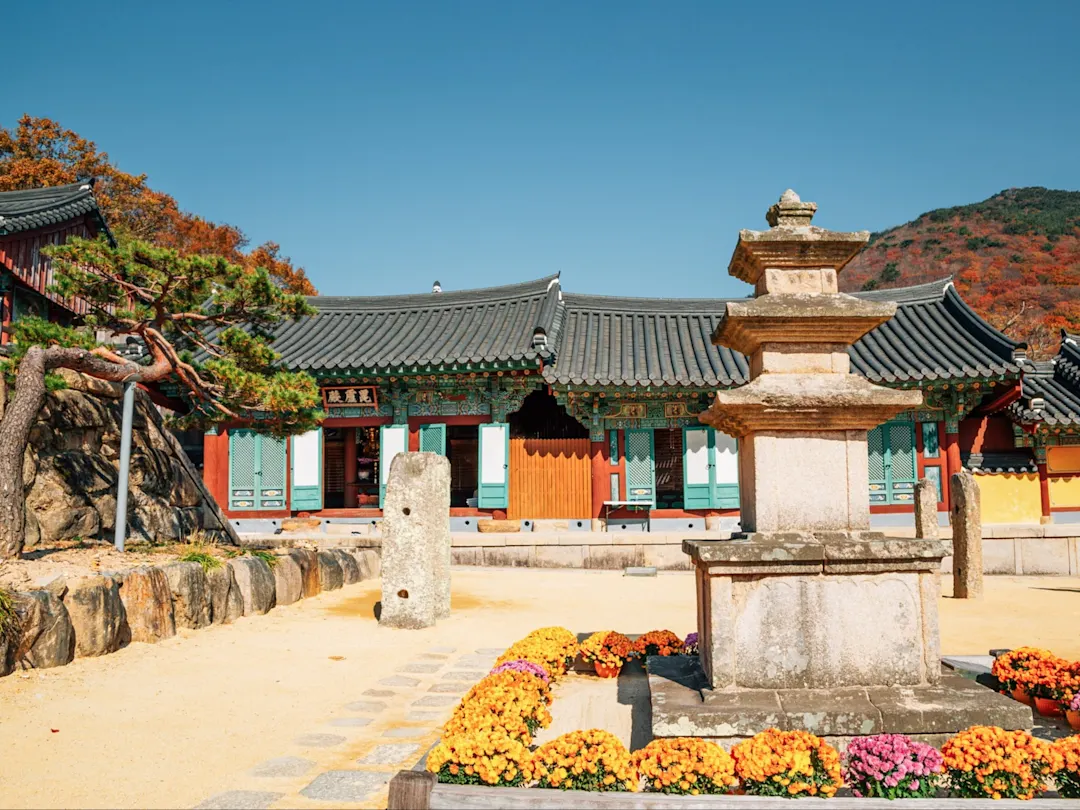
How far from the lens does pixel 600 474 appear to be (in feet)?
60.9

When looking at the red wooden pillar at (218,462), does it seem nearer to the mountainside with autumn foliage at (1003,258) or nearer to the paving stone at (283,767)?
the paving stone at (283,767)

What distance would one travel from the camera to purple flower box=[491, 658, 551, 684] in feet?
19.4

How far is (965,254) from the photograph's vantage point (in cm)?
5803

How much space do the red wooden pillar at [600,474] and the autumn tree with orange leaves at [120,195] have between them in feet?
35.6

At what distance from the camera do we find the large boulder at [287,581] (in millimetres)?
10148

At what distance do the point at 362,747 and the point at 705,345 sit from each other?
16.6 metres

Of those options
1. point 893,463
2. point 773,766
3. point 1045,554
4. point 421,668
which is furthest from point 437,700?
point 893,463

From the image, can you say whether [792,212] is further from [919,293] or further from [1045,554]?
[919,293]

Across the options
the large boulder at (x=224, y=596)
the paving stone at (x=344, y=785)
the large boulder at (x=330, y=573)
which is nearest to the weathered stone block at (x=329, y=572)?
the large boulder at (x=330, y=573)

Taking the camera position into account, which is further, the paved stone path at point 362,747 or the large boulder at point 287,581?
the large boulder at point 287,581

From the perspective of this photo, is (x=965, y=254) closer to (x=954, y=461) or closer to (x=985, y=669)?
(x=954, y=461)

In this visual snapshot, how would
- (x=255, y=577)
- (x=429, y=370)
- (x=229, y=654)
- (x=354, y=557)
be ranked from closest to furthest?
(x=229, y=654)
(x=255, y=577)
(x=354, y=557)
(x=429, y=370)

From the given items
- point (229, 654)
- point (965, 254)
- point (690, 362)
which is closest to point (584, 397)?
point (690, 362)

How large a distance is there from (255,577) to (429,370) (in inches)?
360
